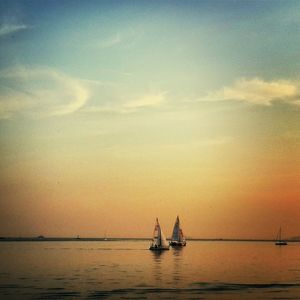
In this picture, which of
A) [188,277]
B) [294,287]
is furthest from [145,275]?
[294,287]

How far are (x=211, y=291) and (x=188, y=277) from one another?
721 inches

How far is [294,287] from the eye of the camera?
68.2 meters

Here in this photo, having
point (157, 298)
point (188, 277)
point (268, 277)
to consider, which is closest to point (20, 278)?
point (188, 277)

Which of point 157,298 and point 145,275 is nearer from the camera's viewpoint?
point 157,298

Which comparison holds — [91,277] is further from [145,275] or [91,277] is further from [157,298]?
[157,298]

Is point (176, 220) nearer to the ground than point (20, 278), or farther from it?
farther from it

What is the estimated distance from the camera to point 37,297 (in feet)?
183

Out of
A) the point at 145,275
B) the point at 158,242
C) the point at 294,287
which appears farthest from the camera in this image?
the point at 158,242

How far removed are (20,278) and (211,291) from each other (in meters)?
30.6

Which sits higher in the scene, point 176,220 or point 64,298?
point 176,220

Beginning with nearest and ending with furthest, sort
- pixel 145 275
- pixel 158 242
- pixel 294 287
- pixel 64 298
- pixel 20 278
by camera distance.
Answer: pixel 64 298 < pixel 294 287 < pixel 20 278 < pixel 145 275 < pixel 158 242

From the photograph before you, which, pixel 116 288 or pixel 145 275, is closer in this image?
pixel 116 288

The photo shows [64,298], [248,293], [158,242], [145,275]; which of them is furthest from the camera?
[158,242]

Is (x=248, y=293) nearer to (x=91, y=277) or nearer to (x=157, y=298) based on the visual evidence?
(x=157, y=298)
